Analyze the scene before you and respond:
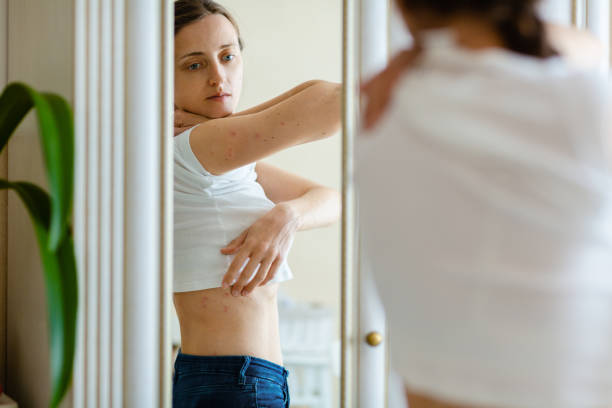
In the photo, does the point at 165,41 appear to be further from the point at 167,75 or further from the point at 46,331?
the point at 46,331

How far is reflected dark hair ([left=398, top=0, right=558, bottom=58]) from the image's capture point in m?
0.69

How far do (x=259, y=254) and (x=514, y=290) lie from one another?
610 mm

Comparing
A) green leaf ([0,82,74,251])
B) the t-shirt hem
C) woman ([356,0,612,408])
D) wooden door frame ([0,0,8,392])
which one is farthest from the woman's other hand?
wooden door frame ([0,0,8,392])

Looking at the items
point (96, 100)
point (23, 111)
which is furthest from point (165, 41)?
point (23, 111)

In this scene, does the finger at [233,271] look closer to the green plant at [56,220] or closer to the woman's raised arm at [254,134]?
the woman's raised arm at [254,134]

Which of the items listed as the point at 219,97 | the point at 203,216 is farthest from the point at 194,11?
the point at 203,216

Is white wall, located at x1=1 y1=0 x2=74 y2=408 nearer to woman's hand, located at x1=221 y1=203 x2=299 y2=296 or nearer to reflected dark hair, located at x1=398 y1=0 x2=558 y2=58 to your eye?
woman's hand, located at x1=221 y1=203 x2=299 y2=296

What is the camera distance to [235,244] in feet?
3.92

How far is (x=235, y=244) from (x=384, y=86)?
51cm

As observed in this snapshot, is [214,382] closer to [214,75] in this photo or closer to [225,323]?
[225,323]

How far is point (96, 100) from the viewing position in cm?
107

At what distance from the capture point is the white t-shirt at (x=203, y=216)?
3.85ft

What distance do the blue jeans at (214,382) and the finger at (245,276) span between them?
0.12 metres

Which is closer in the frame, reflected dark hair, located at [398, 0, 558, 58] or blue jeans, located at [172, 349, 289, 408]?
reflected dark hair, located at [398, 0, 558, 58]
